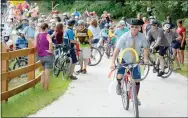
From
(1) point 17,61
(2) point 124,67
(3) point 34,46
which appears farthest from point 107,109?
(1) point 17,61

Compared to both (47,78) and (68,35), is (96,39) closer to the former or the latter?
(68,35)

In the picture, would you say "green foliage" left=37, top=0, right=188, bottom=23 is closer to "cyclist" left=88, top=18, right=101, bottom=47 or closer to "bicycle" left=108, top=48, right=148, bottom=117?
"cyclist" left=88, top=18, right=101, bottom=47

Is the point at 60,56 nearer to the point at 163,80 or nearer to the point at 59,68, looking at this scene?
the point at 59,68

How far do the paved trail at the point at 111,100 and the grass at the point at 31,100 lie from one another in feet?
0.63

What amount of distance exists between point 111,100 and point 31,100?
1844 millimetres

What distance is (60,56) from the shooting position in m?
14.6

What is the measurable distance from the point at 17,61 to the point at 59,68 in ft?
8.37

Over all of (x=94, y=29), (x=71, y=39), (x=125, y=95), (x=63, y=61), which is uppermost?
(x=94, y=29)

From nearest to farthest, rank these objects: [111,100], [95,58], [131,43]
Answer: [131,43]
[111,100]
[95,58]

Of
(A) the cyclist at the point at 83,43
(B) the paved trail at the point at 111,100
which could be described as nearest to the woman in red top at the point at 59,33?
(A) the cyclist at the point at 83,43

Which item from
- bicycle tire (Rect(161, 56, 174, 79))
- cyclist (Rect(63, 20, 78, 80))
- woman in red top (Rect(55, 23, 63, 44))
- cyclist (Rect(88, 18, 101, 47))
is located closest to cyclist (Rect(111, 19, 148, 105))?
cyclist (Rect(63, 20, 78, 80))

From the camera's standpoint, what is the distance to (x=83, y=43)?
632 inches

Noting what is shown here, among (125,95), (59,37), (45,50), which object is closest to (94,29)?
(59,37)

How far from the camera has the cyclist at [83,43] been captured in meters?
15.7
